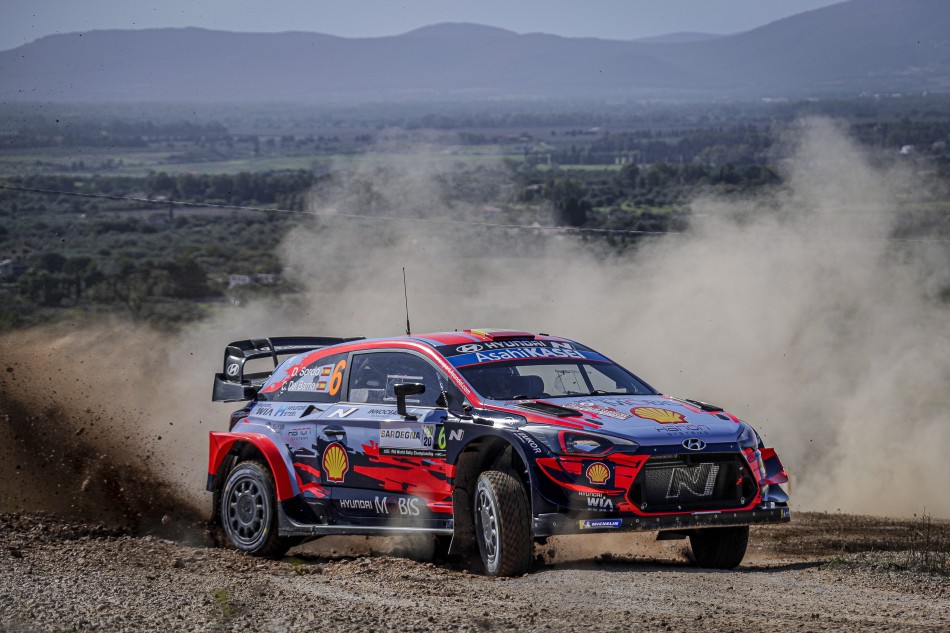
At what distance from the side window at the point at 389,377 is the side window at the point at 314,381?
0.51ft

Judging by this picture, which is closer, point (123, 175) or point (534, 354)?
point (534, 354)

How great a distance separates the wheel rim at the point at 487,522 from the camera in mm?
8484

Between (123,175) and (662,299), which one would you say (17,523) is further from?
(123,175)

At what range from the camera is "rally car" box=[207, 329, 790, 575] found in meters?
8.34

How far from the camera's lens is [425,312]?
26891mm

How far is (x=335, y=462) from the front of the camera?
975 cm

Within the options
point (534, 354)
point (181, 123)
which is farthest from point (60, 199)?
point (534, 354)

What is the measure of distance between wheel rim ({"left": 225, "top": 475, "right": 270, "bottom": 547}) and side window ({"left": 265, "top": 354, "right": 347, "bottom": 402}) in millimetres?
722

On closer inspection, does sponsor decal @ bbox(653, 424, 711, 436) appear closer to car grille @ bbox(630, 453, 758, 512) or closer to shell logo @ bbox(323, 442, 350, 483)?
car grille @ bbox(630, 453, 758, 512)

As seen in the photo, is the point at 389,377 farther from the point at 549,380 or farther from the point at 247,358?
the point at 247,358

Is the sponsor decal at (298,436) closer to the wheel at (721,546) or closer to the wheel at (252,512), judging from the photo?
the wheel at (252,512)

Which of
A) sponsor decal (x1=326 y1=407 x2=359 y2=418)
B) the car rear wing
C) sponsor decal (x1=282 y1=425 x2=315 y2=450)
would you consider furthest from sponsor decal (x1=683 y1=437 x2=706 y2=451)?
the car rear wing

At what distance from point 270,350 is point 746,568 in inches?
181

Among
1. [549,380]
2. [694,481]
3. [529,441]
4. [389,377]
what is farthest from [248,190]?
[694,481]
